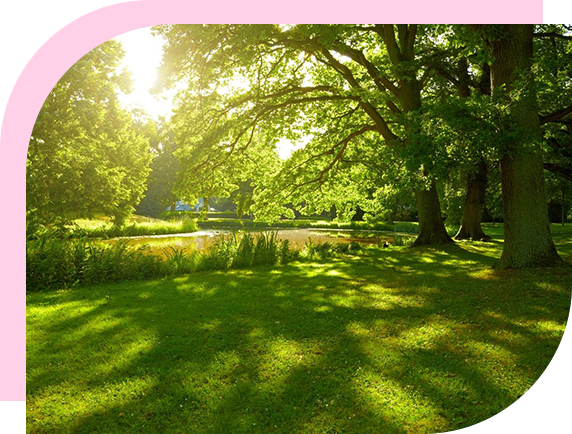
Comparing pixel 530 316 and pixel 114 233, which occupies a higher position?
pixel 114 233

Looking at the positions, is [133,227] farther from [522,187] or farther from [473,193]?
[473,193]

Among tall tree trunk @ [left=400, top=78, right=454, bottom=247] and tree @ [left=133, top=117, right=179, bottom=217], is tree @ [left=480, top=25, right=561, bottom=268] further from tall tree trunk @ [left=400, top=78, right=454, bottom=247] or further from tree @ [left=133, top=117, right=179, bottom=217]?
tree @ [left=133, top=117, right=179, bottom=217]

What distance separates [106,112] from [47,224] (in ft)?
18.4

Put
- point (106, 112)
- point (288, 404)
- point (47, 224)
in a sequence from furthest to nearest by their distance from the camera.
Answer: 1. point (106, 112)
2. point (47, 224)
3. point (288, 404)

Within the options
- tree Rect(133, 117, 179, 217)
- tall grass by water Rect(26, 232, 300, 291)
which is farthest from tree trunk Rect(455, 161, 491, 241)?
tree Rect(133, 117, 179, 217)

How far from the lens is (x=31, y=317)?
4.77 metres

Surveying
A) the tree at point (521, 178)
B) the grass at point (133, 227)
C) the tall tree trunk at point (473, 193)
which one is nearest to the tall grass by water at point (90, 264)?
the grass at point (133, 227)

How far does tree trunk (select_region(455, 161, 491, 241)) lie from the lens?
46.7ft

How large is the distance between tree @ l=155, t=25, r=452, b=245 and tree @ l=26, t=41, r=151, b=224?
8.23 feet

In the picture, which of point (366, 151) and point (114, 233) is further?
point (366, 151)

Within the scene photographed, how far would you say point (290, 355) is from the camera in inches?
135

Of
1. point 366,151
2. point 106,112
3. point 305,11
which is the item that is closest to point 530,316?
point 305,11

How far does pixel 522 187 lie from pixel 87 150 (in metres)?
12.0

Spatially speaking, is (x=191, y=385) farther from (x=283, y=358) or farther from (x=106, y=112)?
(x=106, y=112)
